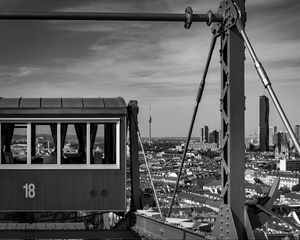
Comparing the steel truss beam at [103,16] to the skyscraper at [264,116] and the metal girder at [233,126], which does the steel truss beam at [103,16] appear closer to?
the metal girder at [233,126]

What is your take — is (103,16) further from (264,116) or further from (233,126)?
(264,116)

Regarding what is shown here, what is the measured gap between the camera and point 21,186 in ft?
30.4

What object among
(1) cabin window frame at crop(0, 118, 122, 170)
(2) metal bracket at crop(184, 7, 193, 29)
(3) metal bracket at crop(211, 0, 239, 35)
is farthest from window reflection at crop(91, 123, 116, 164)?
(3) metal bracket at crop(211, 0, 239, 35)

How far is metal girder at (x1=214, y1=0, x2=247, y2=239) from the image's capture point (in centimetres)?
613

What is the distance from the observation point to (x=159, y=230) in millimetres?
8016

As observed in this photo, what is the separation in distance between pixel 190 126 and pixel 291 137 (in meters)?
2.07

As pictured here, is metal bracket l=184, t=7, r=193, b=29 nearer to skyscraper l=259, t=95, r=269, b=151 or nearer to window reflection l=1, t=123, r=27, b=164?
skyscraper l=259, t=95, r=269, b=151

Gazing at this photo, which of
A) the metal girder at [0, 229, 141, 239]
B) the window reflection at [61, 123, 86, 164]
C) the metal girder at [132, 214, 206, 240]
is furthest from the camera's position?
the window reflection at [61, 123, 86, 164]

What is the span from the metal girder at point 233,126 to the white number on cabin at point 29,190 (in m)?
4.18

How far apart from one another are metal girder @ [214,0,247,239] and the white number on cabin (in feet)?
13.7

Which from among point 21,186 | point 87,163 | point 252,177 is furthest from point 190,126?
point 252,177

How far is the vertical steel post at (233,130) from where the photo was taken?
6.13 metres

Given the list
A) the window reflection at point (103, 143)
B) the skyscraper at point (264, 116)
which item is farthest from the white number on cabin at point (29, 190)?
the skyscraper at point (264, 116)

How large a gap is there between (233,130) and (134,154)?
13.2 ft
